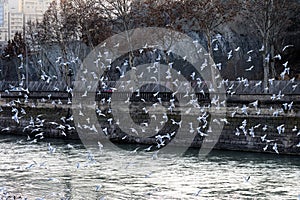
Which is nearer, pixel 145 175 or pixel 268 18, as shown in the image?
pixel 145 175

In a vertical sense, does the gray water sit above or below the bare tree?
below

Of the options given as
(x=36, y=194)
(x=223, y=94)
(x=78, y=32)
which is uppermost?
(x=78, y=32)

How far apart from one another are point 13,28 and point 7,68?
385 feet

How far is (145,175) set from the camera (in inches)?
1112

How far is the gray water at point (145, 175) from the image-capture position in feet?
81.3

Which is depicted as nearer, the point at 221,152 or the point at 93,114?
the point at 221,152

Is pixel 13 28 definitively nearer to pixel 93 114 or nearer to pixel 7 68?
pixel 7 68

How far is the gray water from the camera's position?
2478cm

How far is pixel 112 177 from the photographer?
2808 cm

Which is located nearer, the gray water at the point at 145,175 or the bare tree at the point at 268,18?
the gray water at the point at 145,175

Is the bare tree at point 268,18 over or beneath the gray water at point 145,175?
over

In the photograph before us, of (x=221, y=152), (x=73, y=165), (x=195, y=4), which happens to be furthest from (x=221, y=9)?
(x=73, y=165)

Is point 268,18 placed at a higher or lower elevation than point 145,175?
higher

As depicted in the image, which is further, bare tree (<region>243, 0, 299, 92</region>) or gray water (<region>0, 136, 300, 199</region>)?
bare tree (<region>243, 0, 299, 92</region>)
